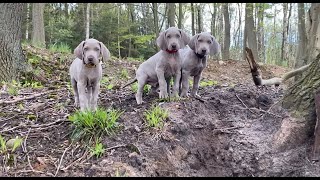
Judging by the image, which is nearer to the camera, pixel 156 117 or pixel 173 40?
pixel 156 117

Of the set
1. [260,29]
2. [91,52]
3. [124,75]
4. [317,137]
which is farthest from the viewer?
[260,29]

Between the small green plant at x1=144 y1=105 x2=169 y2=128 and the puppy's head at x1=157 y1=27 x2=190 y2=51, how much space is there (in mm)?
1124

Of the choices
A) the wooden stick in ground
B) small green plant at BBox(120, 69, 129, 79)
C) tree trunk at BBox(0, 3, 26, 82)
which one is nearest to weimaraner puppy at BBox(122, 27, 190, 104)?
the wooden stick in ground

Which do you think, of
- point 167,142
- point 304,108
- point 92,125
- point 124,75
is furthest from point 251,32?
point 92,125

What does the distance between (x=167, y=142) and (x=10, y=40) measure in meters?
5.09

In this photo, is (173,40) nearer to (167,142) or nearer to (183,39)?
(183,39)

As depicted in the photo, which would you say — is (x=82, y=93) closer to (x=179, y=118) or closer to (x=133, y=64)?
(x=179, y=118)

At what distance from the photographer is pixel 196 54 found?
17.7 ft

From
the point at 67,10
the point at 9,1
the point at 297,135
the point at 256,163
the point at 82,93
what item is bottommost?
the point at 256,163

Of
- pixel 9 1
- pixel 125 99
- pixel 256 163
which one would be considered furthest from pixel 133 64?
pixel 256 163

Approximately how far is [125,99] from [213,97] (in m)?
1.44

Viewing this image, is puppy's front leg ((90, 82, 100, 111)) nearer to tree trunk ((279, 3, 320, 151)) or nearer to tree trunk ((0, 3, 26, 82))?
tree trunk ((279, 3, 320, 151))

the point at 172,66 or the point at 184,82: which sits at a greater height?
the point at 172,66

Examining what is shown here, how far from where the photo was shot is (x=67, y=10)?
2178 centimetres
